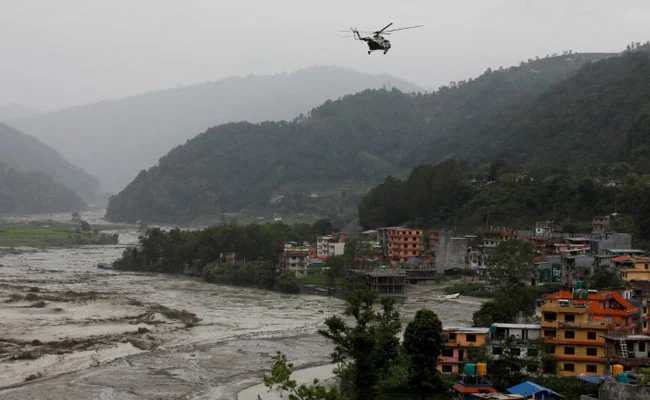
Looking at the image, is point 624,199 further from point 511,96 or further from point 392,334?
point 511,96

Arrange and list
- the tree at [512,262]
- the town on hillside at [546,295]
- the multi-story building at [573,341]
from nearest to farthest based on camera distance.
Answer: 1. the town on hillside at [546,295]
2. the multi-story building at [573,341]
3. the tree at [512,262]

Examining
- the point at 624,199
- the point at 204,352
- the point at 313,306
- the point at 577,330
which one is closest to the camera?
the point at 577,330

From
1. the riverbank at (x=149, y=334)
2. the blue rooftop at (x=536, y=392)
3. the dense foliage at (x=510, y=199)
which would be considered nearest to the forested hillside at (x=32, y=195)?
the dense foliage at (x=510, y=199)

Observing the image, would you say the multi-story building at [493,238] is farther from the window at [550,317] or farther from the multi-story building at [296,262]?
the window at [550,317]

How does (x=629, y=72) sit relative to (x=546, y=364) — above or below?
above

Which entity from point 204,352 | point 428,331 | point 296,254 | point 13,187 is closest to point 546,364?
point 428,331

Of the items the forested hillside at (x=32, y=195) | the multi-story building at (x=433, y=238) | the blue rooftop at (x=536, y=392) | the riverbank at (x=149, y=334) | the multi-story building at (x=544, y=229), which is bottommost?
the riverbank at (x=149, y=334)
